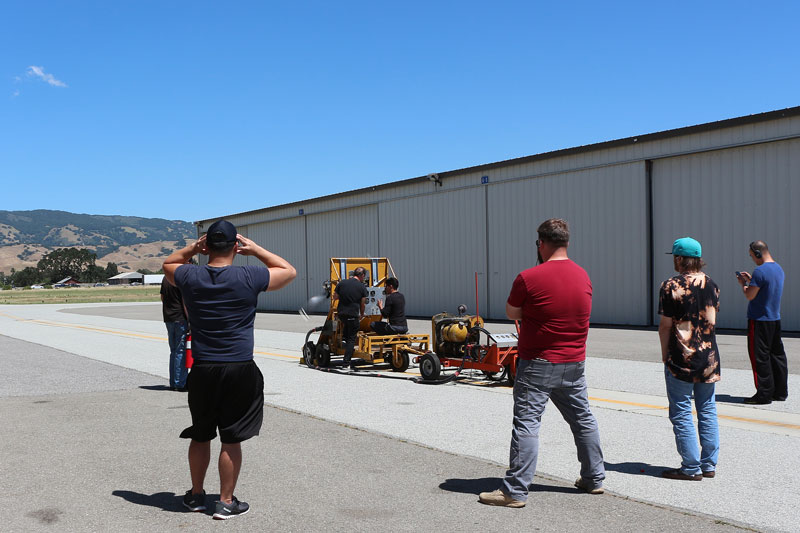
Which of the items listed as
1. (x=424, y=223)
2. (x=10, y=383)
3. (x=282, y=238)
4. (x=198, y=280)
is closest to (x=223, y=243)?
(x=198, y=280)

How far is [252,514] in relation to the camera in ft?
15.7

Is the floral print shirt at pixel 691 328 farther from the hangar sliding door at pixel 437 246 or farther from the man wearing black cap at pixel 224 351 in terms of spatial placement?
the hangar sliding door at pixel 437 246

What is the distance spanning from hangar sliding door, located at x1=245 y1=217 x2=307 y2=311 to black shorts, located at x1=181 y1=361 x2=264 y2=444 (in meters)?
34.3

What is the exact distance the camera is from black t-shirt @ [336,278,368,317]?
12.3m

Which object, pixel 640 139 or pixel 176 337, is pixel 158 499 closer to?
pixel 176 337

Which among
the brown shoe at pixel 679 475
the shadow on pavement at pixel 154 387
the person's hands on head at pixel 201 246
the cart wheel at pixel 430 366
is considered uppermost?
the person's hands on head at pixel 201 246

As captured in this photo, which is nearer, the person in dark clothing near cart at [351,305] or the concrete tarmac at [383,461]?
the concrete tarmac at [383,461]

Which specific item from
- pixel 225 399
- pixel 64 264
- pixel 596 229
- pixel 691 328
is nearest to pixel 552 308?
pixel 691 328

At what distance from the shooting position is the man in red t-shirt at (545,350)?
4.93 metres

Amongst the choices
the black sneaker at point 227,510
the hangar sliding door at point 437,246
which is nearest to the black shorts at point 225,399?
the black sneaker at point 227,510

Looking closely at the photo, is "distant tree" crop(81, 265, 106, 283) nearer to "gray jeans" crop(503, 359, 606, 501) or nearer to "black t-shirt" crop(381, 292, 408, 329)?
"black t-shirt" crop(381, 292, 408, 329)

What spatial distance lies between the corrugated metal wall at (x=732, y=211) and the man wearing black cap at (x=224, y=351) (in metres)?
18.7

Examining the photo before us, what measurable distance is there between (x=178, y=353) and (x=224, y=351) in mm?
6188

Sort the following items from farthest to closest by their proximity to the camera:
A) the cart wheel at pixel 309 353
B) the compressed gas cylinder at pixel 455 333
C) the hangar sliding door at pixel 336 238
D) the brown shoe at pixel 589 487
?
Answer: 1. the hangar sliding door at pixel 336 238
2. the cart wheel at pixel 309 353
3. the compressed gas cylinder at pixel 455 333
4. the brown shoe at pixel 589 487
